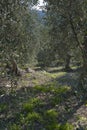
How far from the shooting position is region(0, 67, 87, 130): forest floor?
14.5 meters

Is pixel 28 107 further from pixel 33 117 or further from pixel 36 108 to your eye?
pixel 33 117

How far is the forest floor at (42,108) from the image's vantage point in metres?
14.5

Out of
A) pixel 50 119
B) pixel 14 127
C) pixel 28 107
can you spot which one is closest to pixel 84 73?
pixel 28 107

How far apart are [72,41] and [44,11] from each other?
Result: 8.36 ft

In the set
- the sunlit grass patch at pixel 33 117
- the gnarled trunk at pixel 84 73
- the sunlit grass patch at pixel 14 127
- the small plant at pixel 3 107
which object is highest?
the gnarled trunk at pixel 84 73

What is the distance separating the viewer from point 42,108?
16.9 m

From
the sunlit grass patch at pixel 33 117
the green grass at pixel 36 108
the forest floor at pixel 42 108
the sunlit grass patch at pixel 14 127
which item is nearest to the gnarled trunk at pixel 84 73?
the forest floor at pixel 42 108

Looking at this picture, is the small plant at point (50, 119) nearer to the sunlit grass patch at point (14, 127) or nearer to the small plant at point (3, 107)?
the sunlit grass patch at point (14, 127)

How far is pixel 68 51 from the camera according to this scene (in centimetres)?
1903

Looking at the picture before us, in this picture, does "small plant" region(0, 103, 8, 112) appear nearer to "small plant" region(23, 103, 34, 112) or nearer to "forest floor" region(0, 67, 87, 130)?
"forest floor" region(0, 67, 87, 130)

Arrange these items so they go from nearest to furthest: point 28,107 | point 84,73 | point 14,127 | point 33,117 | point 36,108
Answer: point 14,127 < point 33,117 < point 28,107 < point 36,108 < point 84,73

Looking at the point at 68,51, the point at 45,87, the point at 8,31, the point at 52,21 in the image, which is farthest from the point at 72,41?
the point at 8,31

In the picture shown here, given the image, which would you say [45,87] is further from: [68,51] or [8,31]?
[8,31]

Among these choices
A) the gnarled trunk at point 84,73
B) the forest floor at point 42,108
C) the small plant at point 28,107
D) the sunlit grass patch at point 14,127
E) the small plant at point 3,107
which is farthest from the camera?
the gnarled trunk at point 84,73
